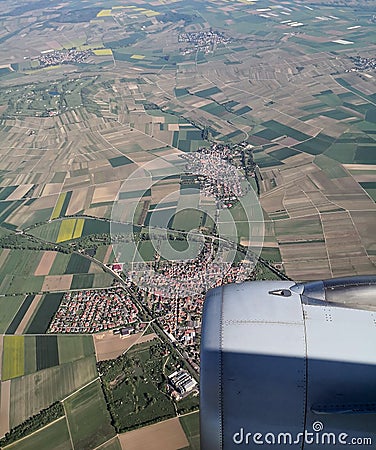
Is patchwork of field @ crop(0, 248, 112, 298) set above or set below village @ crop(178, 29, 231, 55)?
above

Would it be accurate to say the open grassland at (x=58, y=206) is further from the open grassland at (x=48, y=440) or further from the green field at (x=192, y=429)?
the green field at (x=192, y=429)

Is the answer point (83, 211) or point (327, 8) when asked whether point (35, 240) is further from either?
point (327, 8)

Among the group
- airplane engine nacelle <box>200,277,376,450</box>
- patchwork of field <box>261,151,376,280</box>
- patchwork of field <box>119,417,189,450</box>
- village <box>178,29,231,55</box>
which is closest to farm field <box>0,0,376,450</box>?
patchwork of field <box>119,417,189,450</box>

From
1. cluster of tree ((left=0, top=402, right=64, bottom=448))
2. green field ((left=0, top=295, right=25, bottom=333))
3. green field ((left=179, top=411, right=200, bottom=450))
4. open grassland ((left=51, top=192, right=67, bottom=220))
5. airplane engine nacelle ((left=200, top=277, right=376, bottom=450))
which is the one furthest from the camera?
open grassland ((left=51, top=192, right=67, bottom=220))

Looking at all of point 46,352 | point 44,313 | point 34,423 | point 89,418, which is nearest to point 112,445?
point 89,418

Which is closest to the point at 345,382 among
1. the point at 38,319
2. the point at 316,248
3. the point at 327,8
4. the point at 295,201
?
the point at 38,319

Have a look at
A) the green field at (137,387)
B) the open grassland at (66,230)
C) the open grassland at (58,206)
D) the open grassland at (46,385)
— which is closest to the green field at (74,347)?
the open grassland at (46,385)

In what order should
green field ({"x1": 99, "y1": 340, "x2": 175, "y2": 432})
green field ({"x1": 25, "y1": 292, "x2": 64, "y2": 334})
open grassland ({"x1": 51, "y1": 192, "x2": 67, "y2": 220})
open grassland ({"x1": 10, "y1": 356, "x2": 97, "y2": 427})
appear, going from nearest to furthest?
green field ({"x1": 99, "y1": 340, "x2": 175, "y2": 432}), open grassland ({"x1": 10, "y1": 356, "x2": 97, "y2": 427}), green field ({"x1": 25, "y1": 292, "x2": 64, "y2": 334}), open grassland ({"x1": 51, "y1": 192, "x2": 67, "y2": 220})

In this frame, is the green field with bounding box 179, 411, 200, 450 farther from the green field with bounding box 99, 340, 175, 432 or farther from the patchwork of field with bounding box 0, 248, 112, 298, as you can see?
the patchwork of field with bounding box 0, 248, 112, 298
